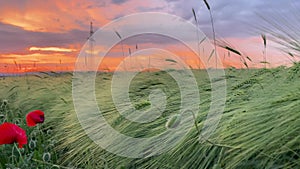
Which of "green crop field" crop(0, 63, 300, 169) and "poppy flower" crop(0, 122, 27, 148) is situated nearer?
"green crop field" crop(0, 63, 300, 169)

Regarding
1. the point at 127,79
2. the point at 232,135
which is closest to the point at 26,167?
the point at 232,135

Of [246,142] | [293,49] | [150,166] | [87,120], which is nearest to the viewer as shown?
[246,142]

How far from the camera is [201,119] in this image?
5.82 feet

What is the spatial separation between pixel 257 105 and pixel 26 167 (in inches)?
39.8

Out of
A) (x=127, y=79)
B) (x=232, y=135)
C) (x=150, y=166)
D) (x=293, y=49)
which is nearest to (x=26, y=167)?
(x=150, y=166)

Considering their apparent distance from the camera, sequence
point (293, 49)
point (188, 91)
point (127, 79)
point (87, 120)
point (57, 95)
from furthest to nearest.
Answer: point (57, 95) → point (127, 79) → point (87, 120) → point (188, 91) → point (293, 49)

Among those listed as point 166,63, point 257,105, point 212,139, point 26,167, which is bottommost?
point 26,167

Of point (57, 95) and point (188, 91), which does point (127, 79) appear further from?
point (188, 91)

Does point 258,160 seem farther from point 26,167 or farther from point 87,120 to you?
point 87,120

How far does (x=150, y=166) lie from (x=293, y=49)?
35.5 inches

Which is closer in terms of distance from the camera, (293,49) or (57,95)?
(293,49)

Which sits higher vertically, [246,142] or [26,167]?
[246,142]

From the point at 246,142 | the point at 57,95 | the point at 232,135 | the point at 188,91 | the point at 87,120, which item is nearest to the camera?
the point at 246,142

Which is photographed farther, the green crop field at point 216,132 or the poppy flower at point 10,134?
the poppy flower at point 10,134
